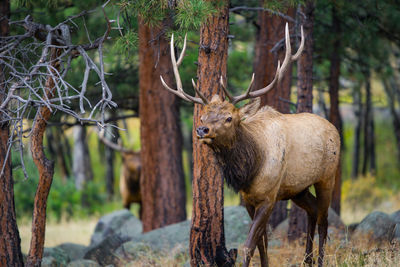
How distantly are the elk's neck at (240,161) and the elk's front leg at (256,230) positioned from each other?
1.01 ft

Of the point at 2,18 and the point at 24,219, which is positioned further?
the point at 24,219

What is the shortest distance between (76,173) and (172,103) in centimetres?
1214

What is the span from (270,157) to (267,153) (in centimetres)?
6

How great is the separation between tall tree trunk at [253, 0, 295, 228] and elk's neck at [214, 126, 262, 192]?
142 inches

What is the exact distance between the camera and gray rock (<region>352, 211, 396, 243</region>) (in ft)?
26.2

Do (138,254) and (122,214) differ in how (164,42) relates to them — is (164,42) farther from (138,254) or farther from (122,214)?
(122,214)

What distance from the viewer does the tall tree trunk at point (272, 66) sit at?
377 inches

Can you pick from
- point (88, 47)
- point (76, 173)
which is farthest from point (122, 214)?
point (76, 173)

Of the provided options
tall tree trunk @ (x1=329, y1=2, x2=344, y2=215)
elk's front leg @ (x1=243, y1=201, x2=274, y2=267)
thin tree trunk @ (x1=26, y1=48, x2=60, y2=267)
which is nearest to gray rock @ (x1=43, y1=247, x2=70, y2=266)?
thin tree trunk @ (x1=26, y1=48, x2=60, y2=267)

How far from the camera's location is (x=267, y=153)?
6.11 m

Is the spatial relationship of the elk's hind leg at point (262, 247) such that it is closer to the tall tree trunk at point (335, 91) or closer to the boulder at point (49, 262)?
the boulder at point (49, 262)

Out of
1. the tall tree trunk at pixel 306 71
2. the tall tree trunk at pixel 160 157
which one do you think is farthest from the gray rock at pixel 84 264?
the tall tree trunk at pixel 306 71

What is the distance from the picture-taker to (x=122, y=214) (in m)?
13.0

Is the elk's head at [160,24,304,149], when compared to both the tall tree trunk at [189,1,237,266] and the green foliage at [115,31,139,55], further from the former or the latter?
the green foliage at [115,31,139,55]
